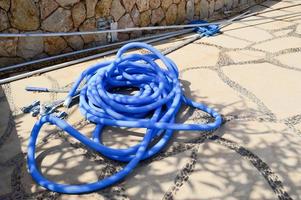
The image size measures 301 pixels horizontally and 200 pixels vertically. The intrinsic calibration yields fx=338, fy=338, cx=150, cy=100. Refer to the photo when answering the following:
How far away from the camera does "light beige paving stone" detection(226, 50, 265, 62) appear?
5274mm

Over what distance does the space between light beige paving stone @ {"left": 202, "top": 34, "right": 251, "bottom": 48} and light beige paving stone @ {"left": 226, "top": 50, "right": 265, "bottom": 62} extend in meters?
0.27

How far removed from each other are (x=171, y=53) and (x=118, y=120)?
2400mm

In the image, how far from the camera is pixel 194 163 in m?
3.16

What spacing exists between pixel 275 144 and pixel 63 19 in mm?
3580

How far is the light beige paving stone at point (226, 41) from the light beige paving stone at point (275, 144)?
2420 mm

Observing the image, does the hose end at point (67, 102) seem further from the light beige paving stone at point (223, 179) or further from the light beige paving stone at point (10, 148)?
the light beige paving stone at point (223, 179)

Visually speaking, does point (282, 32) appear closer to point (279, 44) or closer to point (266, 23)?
point (266, 23)

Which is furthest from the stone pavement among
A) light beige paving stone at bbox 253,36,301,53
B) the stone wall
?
the stone wall

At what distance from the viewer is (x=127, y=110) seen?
3.60 meters

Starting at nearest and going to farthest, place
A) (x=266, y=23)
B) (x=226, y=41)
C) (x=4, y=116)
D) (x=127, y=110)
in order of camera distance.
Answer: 1. (x=127, y=110)
2. (x=4, y=116)
3. (x=226, y=41)
4. (x=266, y=23)

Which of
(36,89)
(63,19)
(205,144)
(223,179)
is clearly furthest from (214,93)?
(63,19)

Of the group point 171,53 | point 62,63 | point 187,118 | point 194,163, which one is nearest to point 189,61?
point 171,53

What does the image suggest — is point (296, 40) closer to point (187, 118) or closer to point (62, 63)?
point (187, 118)

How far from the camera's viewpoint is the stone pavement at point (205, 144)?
2.89m
